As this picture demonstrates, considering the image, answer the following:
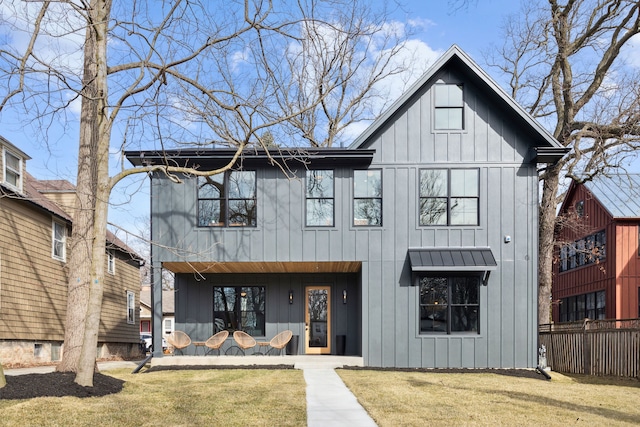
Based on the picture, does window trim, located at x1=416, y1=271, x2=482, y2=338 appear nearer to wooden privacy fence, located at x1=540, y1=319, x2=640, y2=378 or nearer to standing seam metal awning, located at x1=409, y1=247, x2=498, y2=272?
standing seam metal awning, located at x1=409, y1=247, x2=498, y2=272

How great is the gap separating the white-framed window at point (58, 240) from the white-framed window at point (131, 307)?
257 inches

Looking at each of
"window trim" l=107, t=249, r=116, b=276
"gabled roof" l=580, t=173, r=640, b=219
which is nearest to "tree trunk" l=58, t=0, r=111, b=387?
"window trim" l=107, t=249, r=116, b=276

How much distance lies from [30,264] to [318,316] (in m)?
8.71

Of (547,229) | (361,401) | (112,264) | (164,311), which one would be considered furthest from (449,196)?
(164,311)

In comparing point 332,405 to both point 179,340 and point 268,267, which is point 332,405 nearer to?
point 268,267

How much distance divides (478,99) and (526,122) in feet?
4.51

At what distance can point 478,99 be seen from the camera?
15016mm

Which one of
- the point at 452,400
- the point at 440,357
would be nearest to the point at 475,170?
the point at 440,357

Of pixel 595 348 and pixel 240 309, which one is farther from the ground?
pixel 240 309

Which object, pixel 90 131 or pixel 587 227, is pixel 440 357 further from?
pixel 587 227

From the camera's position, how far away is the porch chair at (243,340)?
1496cm

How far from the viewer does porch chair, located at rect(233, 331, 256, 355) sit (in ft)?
49.1

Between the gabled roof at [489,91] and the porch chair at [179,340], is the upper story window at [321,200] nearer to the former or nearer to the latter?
the gabled roof at [489,91]

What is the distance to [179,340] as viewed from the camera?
49.1 ft
